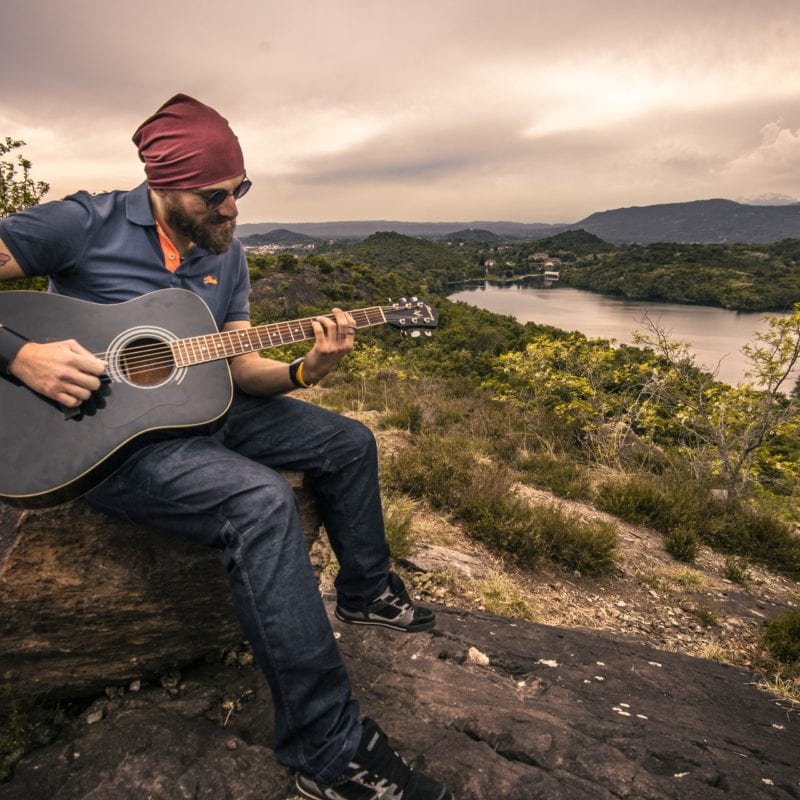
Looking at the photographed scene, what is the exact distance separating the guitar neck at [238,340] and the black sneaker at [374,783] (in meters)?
1.66

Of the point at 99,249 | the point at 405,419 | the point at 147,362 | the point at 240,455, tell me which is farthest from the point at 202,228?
the point at 405,419

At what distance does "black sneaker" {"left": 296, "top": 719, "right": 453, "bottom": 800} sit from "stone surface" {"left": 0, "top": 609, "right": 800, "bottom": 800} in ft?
0.46

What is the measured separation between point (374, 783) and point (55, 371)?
185cm

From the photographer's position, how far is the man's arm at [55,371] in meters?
1.81

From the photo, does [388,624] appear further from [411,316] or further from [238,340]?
[411,316]

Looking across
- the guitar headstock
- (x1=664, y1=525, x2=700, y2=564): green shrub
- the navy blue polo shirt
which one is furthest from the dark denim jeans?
(x1=664, y1=525, x2=700, y2=564): green shrub

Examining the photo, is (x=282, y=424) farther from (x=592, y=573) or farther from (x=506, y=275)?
(x=506, y=275)

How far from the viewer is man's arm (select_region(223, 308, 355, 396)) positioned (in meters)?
2.38

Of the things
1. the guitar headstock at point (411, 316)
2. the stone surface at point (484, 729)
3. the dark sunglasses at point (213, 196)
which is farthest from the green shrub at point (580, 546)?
the dark sunglasses at point (213, 196)

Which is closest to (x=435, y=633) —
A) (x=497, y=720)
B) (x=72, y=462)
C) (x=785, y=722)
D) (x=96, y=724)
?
(x=497, y=720)

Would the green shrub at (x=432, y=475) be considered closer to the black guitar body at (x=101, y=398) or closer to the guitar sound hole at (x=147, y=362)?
the black guitar body at (x=101, y=398)

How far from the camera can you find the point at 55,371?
5.94 ft

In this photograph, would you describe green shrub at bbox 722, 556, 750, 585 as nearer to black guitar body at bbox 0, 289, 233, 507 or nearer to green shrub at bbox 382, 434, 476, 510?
green shrub at bbox 382, 434, 476, 510

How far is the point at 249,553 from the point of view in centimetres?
171
